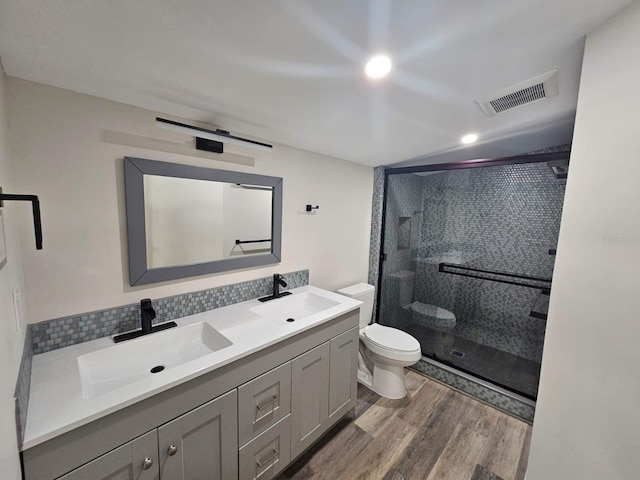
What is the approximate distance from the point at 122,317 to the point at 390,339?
76.9 inches

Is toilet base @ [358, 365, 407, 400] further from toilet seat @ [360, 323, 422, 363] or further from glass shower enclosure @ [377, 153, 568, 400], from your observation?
glass shower enclosure @ [377, 153, 568, 400]

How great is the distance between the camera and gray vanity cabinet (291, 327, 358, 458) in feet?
4.76

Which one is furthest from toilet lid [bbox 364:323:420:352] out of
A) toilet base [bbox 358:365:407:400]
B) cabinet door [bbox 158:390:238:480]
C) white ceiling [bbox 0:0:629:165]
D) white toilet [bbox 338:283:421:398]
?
white ceiling [bbox 0:0:629:165]

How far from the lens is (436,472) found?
1537mm

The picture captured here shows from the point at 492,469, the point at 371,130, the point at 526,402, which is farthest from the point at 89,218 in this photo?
the point at 526,402

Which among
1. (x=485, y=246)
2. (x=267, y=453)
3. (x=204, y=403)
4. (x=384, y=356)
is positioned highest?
(x=485, y=246)

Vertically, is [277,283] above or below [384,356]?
above

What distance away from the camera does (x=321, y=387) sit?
160 cm

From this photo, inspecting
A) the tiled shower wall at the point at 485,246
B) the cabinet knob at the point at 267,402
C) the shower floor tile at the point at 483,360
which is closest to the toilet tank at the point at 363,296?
the tiled shower wall at the point at 485,246

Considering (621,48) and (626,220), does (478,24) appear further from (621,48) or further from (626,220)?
(626,220)

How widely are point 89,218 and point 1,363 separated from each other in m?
0.77

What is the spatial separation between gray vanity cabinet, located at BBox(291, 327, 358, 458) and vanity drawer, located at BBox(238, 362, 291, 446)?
57mm

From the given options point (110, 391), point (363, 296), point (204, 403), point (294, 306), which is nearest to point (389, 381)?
point (363, 296)

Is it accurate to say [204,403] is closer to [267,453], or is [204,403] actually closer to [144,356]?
[144,356]
